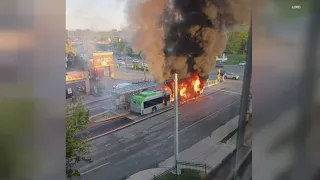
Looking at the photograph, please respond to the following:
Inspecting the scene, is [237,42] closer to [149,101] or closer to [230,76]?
[230,76]

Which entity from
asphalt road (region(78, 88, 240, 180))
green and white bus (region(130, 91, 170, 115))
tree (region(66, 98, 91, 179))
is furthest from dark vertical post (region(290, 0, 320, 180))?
tree (region(66, 98, 91, 179))

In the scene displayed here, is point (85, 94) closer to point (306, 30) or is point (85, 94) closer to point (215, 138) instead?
point (215, 138)

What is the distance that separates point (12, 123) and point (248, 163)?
1.25 metres

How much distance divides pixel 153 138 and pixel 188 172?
29 cm

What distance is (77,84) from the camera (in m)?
1.58

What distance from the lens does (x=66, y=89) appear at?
5.06 ft

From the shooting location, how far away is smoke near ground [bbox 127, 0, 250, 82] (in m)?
1.70

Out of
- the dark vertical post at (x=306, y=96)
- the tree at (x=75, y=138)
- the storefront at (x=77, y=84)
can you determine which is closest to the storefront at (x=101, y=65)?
the storefront at (x=77, y=84)

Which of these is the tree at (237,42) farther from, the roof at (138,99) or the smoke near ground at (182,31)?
the roof at (138,99)

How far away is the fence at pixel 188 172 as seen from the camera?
1736 mm

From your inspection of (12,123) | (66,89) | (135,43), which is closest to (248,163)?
(135,43)

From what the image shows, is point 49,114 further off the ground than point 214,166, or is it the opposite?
point 49,114

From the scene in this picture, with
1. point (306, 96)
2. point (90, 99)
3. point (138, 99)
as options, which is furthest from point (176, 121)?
point (306, 96)

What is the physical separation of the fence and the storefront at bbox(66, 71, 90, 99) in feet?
2.07
